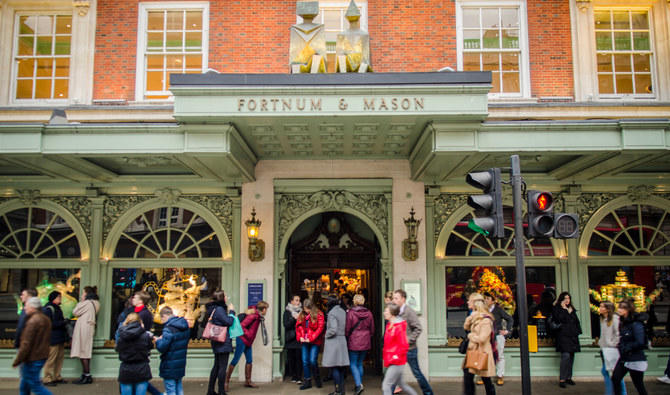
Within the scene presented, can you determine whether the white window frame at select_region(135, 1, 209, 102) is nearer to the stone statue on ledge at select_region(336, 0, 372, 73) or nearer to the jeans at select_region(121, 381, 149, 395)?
the stone statue on ledge at select_region(336, 0, 372, 73)

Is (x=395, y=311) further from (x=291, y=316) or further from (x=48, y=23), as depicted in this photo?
(x=48, y=23)

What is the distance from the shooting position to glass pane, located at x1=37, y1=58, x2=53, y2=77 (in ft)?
39.0

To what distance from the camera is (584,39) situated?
11648mm

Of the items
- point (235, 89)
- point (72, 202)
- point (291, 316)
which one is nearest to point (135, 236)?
point (72, 202)

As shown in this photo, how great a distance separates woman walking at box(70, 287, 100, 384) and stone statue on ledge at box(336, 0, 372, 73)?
6663mm

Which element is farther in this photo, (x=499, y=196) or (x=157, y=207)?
(x=157, y=207)

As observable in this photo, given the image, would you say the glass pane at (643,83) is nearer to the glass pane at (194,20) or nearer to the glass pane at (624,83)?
A: the glass pane at (624,83)

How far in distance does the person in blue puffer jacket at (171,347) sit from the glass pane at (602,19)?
35.4ft

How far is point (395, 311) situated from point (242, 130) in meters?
3.92

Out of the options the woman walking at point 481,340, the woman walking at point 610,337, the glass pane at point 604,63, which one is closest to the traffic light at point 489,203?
the woman walking at point 481,340

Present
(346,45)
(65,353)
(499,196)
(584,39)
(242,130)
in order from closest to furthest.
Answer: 1. (499,196)
2. (242,130)
3. (346,45)
4. (65,353)
5. (584,39)

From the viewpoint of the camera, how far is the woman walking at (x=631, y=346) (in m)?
7.77

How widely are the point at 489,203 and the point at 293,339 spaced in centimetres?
567

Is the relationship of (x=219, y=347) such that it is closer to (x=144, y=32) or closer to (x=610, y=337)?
(x=610, y=337)
